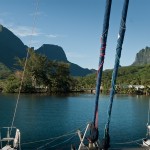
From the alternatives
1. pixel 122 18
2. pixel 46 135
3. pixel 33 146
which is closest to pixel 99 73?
pixel 122 18

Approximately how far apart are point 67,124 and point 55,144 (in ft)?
75.7

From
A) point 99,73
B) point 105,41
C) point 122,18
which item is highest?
point 122,18

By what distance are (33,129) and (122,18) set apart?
41571 mm

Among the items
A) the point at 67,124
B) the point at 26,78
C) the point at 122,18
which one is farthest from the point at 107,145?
the point at 26,78

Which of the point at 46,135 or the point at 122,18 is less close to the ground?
the point at 122,18

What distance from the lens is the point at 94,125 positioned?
19.9 meters

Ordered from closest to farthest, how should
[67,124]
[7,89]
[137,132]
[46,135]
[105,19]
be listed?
[105,19]
[46,135]
[137,132]
[67,124]
[7,89]

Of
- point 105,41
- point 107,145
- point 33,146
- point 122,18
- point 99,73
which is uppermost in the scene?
point 122,18

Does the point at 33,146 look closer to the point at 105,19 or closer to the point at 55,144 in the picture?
the point at 55,144

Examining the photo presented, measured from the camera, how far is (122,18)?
19750 mm

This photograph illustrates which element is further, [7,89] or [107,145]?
[7,89]

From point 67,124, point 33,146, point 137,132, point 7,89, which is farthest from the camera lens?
point 7,89

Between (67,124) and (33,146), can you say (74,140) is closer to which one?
(33,146)

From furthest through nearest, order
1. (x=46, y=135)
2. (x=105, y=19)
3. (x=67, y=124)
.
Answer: (x=67, y=124)
(x=46, y=135)
(x=105, y=19)
